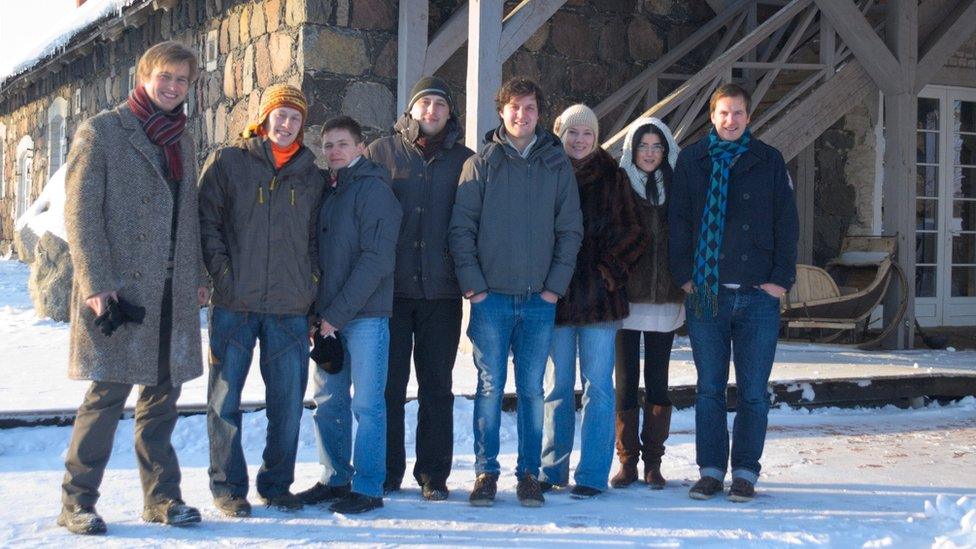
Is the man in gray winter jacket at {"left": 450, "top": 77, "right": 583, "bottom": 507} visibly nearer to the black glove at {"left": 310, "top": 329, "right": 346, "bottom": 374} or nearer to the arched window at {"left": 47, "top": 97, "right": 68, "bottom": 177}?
the black glove at {"left": 310, "top": 329, "right": 346, "bottom": 374}

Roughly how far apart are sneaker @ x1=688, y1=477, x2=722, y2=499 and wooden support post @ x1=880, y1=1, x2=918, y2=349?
4.38m

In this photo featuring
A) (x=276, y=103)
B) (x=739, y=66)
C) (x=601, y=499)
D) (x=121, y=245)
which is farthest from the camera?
(x=739, y=66)

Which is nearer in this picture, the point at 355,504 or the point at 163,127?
the point at 163,127

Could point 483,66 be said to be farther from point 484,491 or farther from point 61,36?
point 61,36

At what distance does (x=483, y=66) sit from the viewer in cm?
695

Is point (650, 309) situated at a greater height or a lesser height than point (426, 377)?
greater

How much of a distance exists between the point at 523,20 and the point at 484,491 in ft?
12.4

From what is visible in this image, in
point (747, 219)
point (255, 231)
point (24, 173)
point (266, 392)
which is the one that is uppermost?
point (24, 173)

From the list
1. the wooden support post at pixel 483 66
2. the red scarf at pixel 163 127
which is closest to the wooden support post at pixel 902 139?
the wooden support post at pixel 483 66

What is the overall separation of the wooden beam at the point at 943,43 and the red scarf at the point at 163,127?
6.14 m

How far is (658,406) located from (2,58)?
1606 centimetres

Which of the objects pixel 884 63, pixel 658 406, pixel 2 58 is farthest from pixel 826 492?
pixel 2 58

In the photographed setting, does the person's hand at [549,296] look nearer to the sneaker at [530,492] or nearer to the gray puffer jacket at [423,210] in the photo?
the gray puffer jacket at [423,210]

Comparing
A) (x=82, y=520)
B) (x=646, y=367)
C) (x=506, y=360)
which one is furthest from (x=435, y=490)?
(x=82, y=520)
